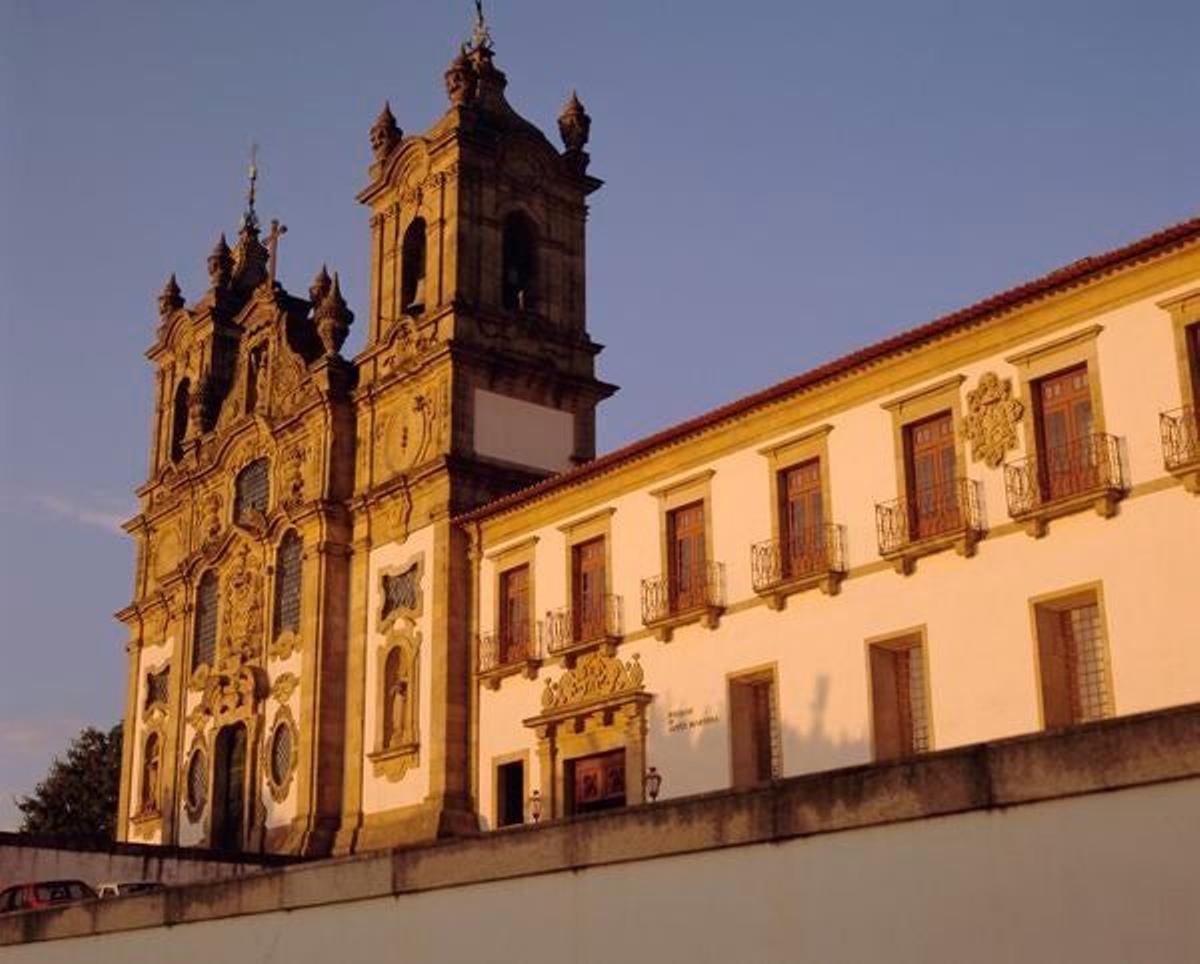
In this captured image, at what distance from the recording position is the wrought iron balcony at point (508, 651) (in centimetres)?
3384

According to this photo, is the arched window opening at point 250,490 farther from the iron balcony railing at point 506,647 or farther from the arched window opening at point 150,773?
the iron balcony railing at point 506,647

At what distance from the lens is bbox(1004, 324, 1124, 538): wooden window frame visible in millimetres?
23828

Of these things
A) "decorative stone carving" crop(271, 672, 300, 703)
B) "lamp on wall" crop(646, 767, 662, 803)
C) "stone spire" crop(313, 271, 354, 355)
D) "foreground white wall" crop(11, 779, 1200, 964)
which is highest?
"stone spire" crop(313, 271, 354, 355)

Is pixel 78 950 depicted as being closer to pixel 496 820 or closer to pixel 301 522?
pixel 496 820

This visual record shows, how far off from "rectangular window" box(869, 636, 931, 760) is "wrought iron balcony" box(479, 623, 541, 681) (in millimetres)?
9055

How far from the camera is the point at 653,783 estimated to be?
98.4 ft

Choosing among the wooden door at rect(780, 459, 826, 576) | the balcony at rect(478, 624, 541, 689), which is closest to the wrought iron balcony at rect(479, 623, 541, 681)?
the balcony at rect(478, 624, 541, 689)

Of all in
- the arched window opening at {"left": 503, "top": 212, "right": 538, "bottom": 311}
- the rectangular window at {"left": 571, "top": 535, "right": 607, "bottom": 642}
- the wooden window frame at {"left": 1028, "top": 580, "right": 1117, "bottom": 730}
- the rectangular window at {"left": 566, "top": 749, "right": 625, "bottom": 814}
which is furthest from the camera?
the arched window opening at {"left": 503, "top": 212, "right": 538, "bottom": 311}

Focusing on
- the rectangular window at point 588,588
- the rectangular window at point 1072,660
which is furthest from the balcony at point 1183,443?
the rectangular window at point 588,588

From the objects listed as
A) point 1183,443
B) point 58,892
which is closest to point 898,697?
point 1183,443

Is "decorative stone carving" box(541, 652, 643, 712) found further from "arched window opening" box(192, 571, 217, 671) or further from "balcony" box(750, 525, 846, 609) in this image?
"arched window opening" box(192, 571, 217, 671)

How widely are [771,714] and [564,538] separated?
6.81 meters

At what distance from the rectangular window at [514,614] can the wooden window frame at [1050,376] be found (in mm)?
12578

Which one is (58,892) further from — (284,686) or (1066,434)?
(1066,434)
